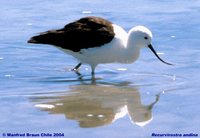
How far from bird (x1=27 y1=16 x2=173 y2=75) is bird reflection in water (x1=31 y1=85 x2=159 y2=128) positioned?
567mm

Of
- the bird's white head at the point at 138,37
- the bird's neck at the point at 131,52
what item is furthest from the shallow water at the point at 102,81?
the bird's white head at the point at 138,37

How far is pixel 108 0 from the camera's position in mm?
11523

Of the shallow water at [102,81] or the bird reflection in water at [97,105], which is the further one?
the bird reflection in water at [97,105]

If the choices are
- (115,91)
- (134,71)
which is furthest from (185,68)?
(115,91)

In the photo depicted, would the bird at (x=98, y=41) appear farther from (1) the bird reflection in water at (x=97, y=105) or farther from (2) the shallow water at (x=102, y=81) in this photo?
(1) the bird reflection in water at (x=97, y=105)

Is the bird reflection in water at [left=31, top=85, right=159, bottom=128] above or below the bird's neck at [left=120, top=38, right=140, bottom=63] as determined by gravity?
below

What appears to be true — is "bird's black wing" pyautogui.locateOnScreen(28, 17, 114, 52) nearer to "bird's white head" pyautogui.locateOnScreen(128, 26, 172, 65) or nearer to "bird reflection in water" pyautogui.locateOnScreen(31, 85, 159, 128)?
"bird's white head" pyautogui.locateOnScreen(128, 26, 172, 65)

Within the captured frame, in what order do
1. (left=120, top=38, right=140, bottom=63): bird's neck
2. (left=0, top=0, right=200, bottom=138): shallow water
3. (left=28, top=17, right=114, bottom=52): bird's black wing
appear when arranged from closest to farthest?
(left=0, top=0, right=200, bottom=138): shallow water < (left=28, top=17, right=114, bottom=52): bird's black wing < (left=120, top=38, right=140, bottom=63): bird's neck

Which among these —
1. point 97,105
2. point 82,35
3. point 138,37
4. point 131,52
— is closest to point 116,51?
point 131,52

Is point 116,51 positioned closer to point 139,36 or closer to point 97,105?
point 139,36

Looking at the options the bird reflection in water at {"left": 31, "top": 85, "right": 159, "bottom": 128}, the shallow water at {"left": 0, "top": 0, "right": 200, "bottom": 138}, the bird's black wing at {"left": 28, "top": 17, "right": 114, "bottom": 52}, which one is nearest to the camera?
the shallow water at {"left": 0, "top": 0, "right": 200, "bottom": 138}

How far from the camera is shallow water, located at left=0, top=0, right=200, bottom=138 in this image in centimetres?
604

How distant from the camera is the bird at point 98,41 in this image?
7.79 m

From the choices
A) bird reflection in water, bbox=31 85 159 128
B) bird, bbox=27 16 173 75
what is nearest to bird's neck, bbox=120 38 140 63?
bird, bbox=27 16 173 75
